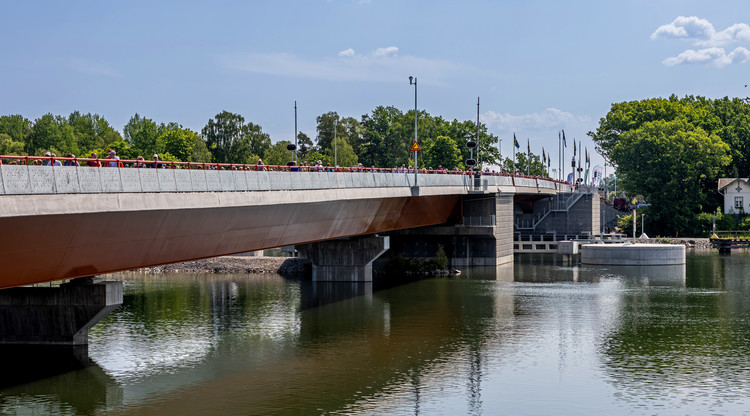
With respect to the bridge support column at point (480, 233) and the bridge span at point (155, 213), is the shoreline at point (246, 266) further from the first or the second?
the bridge span at point (155, 213)

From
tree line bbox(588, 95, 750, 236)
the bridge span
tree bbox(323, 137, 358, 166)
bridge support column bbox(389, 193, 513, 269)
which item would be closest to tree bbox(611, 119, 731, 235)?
tree line bbox(588, 95, 750, 236)

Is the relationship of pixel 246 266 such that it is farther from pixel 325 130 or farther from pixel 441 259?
pixel 325 130

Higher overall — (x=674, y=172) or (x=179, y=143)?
(x=179, y=143)

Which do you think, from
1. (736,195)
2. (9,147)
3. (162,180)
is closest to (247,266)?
(162,180)

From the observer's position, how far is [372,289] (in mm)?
67875

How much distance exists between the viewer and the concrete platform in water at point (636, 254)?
88.0 metres

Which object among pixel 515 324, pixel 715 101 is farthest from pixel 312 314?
pixel 715 101

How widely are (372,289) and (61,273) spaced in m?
36.6

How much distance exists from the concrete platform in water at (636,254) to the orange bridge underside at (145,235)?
3961cm

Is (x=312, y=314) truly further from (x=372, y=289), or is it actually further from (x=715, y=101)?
(x=715, y=101)

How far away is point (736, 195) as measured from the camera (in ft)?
424

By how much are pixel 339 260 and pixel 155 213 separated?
1394 inches

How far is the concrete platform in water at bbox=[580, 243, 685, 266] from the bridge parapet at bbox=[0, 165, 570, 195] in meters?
33.4

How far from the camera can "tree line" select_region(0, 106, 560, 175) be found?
15312cm
